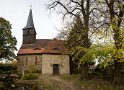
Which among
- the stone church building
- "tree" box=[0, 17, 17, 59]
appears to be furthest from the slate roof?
"tree" box=[0, 17, 17, 59]

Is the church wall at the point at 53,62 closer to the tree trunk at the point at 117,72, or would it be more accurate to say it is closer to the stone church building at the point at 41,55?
the stone church building at the point at 41,55

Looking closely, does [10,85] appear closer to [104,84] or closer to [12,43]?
[104,84]

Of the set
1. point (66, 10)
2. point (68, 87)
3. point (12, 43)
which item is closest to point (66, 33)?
point (66, 10)

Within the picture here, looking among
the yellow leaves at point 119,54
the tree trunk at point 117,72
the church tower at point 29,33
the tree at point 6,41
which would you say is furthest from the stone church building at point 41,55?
the yellow leaves at point 119,54

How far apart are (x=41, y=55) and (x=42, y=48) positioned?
5.61 feet

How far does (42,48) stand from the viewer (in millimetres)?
52531

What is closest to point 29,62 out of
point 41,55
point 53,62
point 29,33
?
point 41,55

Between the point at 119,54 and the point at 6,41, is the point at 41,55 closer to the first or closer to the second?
the point at 6,41

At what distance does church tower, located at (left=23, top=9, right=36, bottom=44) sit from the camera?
2206 inches

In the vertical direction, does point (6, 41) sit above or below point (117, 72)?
above

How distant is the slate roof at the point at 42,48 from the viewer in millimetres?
50125

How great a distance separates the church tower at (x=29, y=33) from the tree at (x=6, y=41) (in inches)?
157

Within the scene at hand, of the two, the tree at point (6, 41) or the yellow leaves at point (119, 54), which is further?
the tree at point (6, 41)

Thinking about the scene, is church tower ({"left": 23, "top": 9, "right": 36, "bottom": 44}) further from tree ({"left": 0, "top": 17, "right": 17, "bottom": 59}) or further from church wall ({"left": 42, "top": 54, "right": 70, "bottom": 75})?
church wall ({"left": 42, "top": 54, "right": 70, "bottom": 75})
